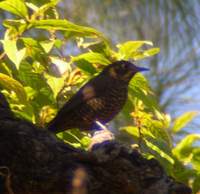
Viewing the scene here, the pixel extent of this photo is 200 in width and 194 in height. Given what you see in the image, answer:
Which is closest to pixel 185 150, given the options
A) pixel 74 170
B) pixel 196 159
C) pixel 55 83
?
pixel 196 159

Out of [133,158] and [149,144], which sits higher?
[133,158]

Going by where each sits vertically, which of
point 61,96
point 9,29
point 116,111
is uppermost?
point 9,29

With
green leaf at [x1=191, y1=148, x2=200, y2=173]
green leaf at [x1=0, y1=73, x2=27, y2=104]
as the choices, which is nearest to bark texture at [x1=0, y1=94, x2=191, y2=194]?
green leaf at [x1=0, y1=73, x2=27, y2=104]

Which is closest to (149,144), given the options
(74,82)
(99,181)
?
(74,82)

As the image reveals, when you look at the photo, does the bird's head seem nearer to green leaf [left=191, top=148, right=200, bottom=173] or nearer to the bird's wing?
the bird's wing

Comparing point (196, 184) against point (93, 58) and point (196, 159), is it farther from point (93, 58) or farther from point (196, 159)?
point (93, 58)

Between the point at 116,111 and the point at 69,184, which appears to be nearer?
the point at 69,184

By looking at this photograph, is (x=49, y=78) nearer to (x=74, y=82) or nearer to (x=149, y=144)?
(x=74, y=82)

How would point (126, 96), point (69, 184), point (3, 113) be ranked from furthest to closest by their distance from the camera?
point (126, 96) → point (3, 113) → point (69, 184)
